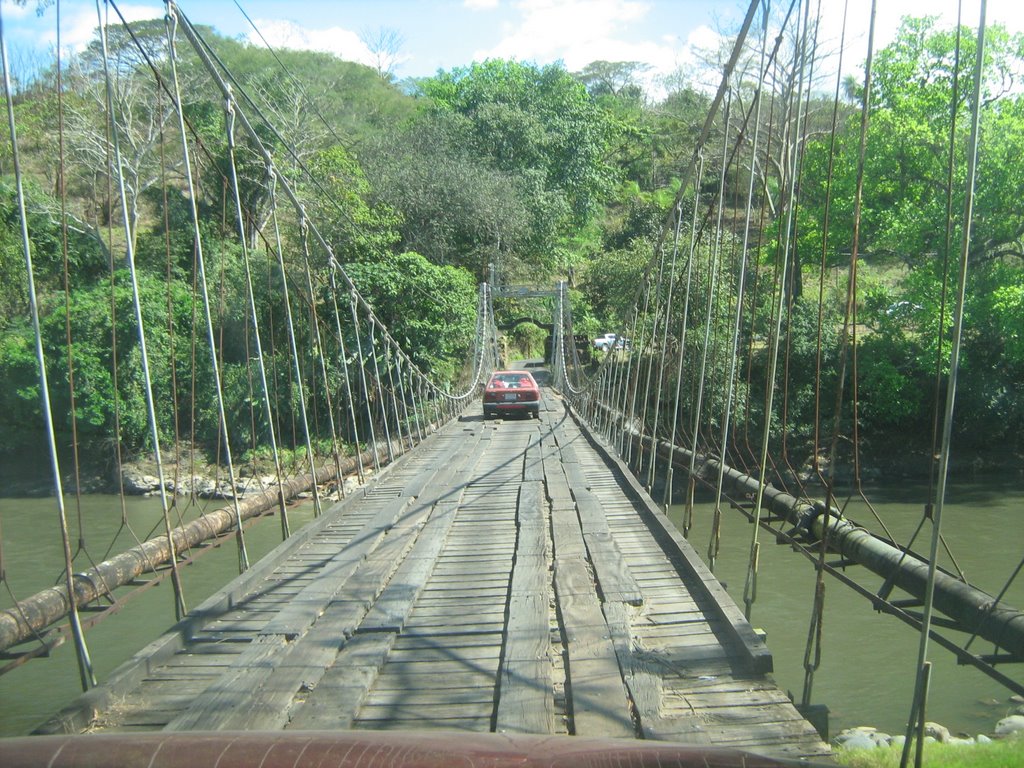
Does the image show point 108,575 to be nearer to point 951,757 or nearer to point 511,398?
point 951,757

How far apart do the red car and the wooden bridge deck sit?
10158 millimetres

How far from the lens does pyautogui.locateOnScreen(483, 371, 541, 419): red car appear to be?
15.1 m

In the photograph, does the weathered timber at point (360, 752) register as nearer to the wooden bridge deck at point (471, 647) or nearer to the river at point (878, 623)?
the wooden bridge deck at point (471, 647)

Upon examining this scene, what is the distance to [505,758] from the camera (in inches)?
30.8

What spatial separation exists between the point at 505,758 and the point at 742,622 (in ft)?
7.15

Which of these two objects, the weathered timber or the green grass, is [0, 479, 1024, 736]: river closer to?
the green grass

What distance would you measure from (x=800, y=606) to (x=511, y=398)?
628cm

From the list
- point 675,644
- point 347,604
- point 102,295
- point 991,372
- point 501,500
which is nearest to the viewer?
point 675,644

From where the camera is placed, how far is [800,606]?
10.1m

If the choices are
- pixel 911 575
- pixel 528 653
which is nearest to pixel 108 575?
pixel 528 653

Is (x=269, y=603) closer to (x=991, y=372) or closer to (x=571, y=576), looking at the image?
(x=571, y=576)

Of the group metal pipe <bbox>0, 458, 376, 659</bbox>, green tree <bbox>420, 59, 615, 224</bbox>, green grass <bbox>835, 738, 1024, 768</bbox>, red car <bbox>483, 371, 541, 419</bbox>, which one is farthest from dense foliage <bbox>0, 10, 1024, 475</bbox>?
green grass <bbox>835, 738, 1024, 768</bbox>

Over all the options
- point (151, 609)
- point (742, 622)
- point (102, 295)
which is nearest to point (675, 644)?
point (742, 622)

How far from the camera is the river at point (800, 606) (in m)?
7.48
